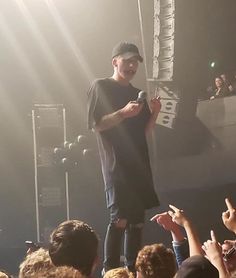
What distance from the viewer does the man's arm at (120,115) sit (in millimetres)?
3077

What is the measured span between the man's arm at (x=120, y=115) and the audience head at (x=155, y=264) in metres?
1.22

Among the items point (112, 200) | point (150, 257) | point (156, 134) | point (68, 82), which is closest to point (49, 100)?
point (68, 82)

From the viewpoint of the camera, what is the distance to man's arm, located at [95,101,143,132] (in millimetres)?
3077

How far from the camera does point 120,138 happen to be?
3158mm

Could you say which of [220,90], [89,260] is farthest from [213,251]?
[220,90]

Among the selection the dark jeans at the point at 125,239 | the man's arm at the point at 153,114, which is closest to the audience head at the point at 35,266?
the dark jeans at the point at 125,239

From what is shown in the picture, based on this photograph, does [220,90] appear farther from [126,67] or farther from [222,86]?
[126,67]

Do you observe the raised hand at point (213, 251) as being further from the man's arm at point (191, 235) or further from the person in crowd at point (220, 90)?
the person in crowd at point (220, 90)

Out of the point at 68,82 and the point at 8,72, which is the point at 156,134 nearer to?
the point at 68,82

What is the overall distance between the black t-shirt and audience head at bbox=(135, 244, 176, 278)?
Result: 1.16 metres

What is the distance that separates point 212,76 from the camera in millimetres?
3875

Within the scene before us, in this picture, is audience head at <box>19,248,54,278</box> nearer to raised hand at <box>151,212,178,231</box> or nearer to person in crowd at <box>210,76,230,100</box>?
raised hand at <box>151,212,178,231</box>

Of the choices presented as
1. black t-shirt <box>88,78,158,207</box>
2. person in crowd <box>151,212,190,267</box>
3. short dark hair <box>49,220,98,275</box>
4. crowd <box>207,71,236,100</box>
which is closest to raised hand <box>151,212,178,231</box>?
person in crowd <box>151,212,190,267</box>

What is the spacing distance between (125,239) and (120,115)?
0.73 meters
